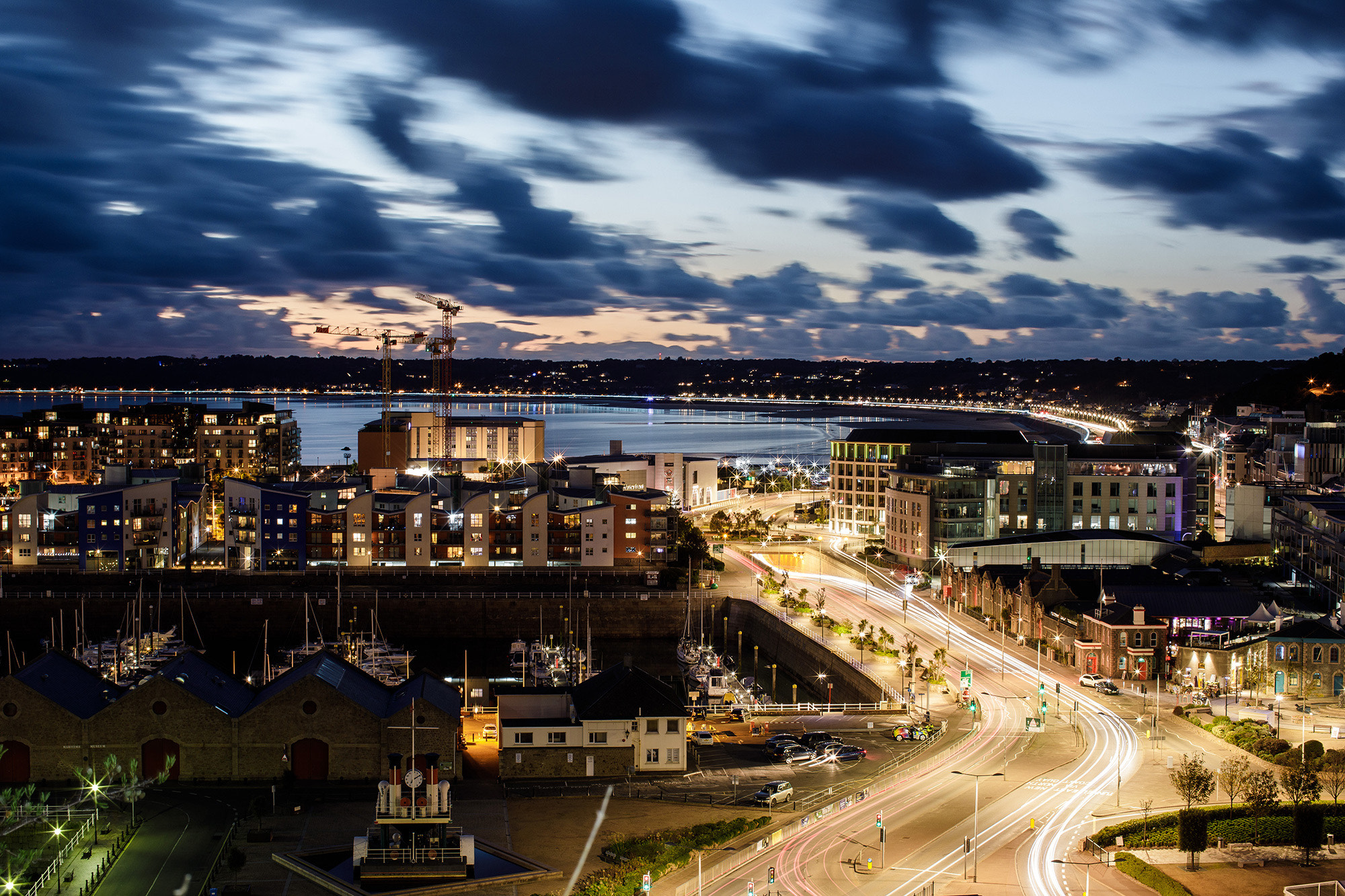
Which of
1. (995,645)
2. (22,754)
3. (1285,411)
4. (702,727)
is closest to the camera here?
(22,754)

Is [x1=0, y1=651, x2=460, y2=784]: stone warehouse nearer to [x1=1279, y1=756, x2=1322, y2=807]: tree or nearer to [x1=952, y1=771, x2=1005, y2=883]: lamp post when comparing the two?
[x1=952, y1=771, x2=1005, y2=883]: lamp post

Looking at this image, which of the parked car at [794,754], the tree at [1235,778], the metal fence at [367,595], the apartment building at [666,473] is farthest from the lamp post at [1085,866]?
the apartment building at [666,473]

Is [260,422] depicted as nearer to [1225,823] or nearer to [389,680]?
[389,680]

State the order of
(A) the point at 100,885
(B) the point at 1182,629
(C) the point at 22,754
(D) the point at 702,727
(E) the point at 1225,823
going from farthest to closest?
(B) the point at 1182,629 → (D) the point at 702,727 → (C) the point at 22,754 → (E) the point at 1225,823 → (A) the point at 100,885

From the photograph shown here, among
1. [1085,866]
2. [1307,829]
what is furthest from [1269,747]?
[1085,866]

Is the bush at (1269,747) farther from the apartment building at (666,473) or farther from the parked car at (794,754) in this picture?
the apartment building at (666,473)

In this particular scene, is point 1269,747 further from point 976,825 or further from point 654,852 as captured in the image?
point 654,852

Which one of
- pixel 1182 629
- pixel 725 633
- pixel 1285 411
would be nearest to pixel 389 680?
pixel 725 633
